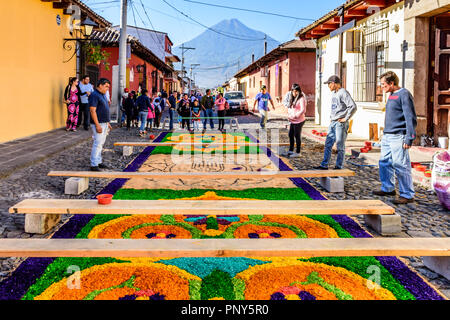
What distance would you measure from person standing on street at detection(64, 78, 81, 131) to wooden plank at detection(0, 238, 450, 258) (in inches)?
439

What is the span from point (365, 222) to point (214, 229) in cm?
163

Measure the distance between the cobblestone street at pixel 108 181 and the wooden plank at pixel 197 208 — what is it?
27 cm

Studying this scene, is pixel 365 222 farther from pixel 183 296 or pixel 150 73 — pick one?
pixel 150 73

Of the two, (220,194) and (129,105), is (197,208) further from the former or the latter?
(129,105)

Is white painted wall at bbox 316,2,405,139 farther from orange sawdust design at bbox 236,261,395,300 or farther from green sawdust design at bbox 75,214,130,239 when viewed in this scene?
orange sawdust design at bbox 236,261,395,300

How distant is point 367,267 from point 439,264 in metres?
0.52

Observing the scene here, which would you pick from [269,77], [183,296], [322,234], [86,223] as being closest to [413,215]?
[322,234]

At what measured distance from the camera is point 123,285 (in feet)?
9.26

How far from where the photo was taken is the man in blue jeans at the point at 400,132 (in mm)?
5156

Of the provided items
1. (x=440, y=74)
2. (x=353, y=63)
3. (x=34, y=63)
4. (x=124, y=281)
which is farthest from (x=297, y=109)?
(x=34, y=63)

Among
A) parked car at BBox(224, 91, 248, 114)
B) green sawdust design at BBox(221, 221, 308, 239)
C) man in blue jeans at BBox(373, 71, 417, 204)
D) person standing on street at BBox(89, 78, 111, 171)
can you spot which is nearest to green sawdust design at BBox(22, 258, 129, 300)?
green sawdust design at BBox(221, 221, 308, 239)

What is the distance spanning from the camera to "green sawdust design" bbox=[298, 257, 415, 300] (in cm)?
277

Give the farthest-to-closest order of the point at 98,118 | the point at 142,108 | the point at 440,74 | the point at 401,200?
the point at 142,108
the point at 440,74
the point at 98,118
the point at 401,200

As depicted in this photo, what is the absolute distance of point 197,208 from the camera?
12.3 ft
